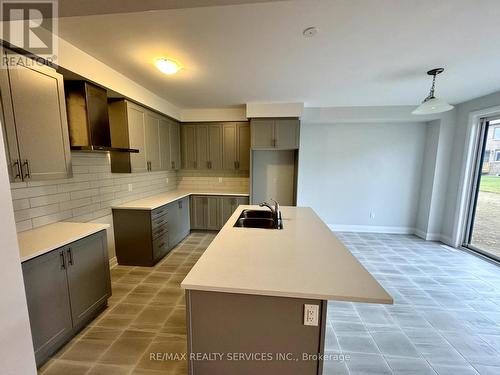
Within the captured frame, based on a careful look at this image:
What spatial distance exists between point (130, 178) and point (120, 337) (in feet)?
7.34

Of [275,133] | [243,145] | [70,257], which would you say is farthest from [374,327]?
[243,145]

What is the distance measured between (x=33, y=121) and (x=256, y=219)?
220cm

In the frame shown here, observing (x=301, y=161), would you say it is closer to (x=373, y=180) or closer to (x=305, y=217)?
(x=373, y=180)

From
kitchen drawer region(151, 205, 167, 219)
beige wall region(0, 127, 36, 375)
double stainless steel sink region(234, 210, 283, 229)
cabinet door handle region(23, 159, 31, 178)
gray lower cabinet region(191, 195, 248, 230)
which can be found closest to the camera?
beige wall region(0, 127, 36, 375)

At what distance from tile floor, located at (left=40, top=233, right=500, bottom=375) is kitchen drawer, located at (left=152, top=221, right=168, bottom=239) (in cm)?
45

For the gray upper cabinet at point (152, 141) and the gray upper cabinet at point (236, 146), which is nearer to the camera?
the gray upper cabinet at point (152, 141)

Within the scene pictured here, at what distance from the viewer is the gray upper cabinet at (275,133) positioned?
13.0 ft

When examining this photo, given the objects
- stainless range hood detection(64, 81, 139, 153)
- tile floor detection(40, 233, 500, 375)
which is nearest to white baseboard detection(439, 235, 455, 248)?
tile floor detection(40, 233, 500, 375)

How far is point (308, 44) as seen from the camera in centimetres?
192

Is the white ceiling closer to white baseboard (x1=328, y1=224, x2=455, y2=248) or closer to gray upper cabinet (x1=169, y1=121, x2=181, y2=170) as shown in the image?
gray upper cabinet (x1=169, y1=121, x2=181, y2=170)

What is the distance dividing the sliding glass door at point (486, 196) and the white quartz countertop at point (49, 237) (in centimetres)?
557

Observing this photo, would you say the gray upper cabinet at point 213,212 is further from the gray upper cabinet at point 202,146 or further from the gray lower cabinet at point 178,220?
the gray upper cabinet at point 202,146

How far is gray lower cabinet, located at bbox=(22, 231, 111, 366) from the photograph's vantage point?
4.86ft

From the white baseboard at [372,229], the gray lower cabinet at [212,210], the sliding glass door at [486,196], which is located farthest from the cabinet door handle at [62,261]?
the sliding glass door at [486,196]
